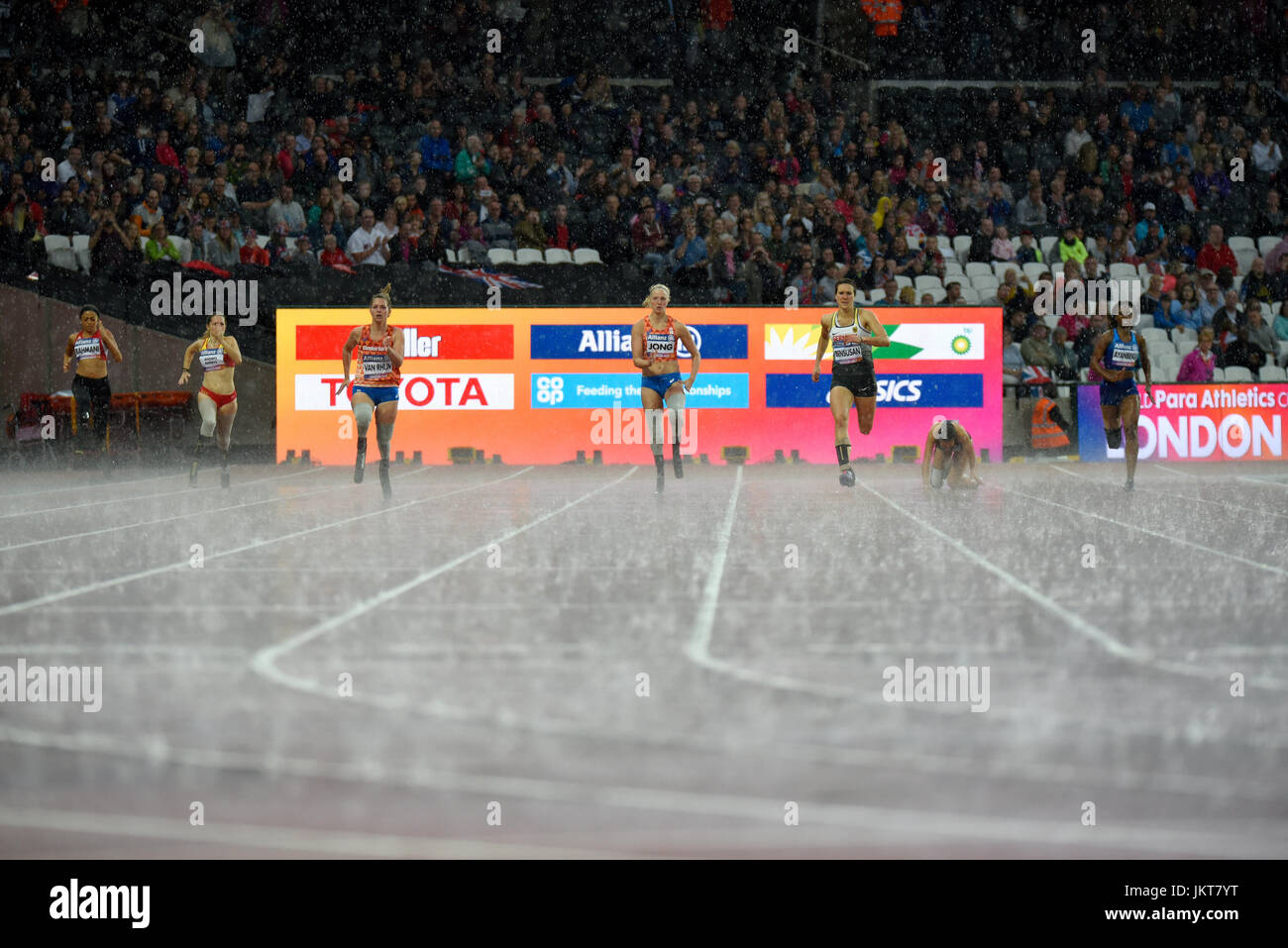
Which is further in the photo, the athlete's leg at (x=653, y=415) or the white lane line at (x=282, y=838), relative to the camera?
the athlete's leg at (x=653, y=415)

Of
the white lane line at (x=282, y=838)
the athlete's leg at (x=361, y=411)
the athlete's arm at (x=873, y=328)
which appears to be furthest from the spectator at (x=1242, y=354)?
the white lane line at (x=282, y=838)

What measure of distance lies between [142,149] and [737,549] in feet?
58.1

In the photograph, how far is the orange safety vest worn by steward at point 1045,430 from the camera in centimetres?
2189

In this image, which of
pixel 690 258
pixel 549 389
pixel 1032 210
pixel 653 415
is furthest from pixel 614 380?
pixel 1032 210

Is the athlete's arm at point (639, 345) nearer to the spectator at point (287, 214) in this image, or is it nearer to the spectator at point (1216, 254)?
the spectator at point (287, 214)

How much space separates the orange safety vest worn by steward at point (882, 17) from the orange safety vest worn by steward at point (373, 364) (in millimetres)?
18200

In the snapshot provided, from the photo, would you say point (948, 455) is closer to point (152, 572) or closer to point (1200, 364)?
point (1200, 364)

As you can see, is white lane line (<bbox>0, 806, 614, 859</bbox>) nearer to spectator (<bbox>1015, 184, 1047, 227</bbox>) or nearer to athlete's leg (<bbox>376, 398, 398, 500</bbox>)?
athlete's leg (<bbox>376, 398, 398, 500</bbox>)

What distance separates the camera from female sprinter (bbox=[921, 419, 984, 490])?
15188 mm

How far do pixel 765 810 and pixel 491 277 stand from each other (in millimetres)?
19032

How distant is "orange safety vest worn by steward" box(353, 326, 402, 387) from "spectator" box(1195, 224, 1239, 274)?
52.1 feet

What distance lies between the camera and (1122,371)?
15570mm

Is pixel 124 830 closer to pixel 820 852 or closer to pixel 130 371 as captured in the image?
pixel 820 852

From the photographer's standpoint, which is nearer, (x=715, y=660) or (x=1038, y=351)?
(x=715, y=660)
